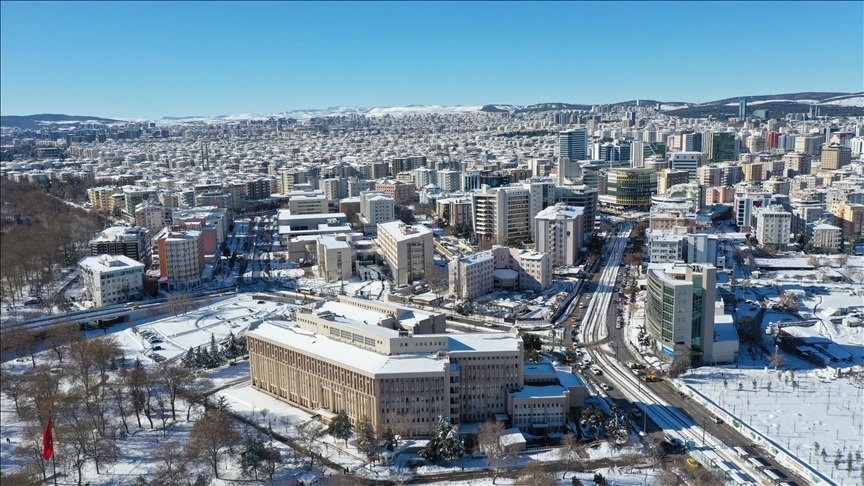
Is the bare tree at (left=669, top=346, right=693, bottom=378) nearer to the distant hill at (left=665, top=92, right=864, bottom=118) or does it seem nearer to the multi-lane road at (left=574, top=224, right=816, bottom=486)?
the multi-lane road at (left=574, top=224, right=816, bottom=486)

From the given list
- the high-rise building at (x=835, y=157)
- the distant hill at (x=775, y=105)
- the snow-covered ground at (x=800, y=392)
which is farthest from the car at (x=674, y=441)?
the distant hill at (x=775, y=105)

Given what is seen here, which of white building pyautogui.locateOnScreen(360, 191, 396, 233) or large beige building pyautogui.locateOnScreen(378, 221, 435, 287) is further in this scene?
white building pyautogui.locateOnScreen(360, 191, 396, 233)

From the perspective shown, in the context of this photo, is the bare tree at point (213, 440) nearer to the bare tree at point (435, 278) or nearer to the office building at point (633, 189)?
the bare tree at point (435, 278)

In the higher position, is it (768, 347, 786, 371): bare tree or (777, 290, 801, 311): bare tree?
(777, 290, 801, 311): bare tree

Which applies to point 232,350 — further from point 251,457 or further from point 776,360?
point 776,360

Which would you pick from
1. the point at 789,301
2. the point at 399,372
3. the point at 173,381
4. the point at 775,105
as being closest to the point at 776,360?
the point at 789,301

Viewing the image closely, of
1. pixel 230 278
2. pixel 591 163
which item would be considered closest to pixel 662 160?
pixel 591 163

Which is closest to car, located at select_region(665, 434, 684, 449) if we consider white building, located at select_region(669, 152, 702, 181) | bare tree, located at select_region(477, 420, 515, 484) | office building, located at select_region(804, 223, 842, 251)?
bare tree, located at select_region(477, 420, 515, 484)
